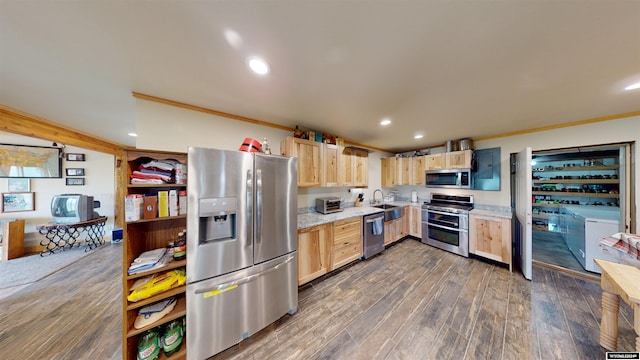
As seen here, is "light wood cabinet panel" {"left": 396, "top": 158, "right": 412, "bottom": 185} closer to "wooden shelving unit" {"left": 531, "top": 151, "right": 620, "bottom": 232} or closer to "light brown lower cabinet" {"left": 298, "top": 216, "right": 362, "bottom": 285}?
"light brown lower cabinet" {"left": 298, "top": 216, "right": 362, "bottom": 285}

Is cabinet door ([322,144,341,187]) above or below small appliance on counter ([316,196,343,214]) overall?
above

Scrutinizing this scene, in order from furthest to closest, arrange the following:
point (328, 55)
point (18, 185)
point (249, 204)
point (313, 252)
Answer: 1. point (18, 185)
2. point (313, 252)
3. point (249, 204)
4. point (328, 55)

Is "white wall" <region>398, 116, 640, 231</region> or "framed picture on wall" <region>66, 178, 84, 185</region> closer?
"white wall" <region>398, 116, 640, 231</region>

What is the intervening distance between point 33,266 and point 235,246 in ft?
14.7

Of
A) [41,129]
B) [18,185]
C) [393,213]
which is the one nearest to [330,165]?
[393,213]

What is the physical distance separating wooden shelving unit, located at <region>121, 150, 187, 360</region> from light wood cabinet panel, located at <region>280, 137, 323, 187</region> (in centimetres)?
129

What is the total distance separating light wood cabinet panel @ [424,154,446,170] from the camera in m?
3.62

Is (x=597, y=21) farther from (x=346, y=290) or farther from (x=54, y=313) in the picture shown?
(x=54, y=313)

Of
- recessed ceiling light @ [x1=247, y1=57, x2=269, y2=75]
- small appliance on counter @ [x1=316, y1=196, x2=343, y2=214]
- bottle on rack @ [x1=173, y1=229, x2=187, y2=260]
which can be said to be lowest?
bottle on rack @ [x1=173, y1=229, x2=187, y2=260]

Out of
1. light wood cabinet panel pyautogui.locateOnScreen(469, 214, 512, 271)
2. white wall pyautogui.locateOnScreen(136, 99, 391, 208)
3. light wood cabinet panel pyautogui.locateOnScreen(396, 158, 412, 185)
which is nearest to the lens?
white wall pyautogui.locateOnScreen(136, 99, 391, 208)

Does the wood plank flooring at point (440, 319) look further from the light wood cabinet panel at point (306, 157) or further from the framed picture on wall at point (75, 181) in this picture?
the framed picture on wall at point (75, 181)

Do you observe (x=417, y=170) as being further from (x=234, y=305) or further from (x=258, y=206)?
(x=234, y=305)

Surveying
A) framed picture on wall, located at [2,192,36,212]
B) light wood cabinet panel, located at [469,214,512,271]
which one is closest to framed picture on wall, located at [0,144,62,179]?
framed picture on wall, located at [2,192,36,212]

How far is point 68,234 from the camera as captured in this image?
3744mm
